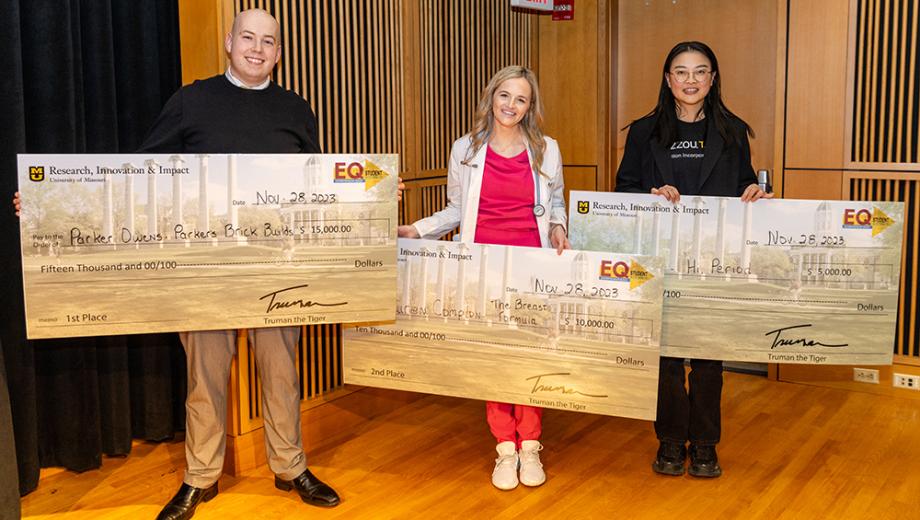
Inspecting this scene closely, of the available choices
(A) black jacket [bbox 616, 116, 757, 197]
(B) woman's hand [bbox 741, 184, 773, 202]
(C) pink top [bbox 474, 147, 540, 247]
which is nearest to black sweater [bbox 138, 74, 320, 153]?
(C) pink top [bbox 474, 147, 540, 247]

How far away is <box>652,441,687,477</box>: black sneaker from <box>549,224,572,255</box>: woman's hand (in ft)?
3.11

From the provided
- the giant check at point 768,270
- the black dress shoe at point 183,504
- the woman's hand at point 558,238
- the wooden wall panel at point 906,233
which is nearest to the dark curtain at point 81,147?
the black dress shoe at point 183,504

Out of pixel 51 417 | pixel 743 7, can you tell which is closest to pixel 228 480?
pixel 51 417

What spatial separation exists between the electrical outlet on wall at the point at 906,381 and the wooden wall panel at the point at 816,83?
1129 millimetres

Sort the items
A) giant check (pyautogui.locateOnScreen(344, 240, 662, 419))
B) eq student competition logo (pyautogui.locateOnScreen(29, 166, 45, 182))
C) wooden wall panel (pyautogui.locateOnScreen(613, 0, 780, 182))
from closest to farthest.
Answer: eq student competition logo (pyautogui.locateOnScreen(29, 166, 45, 182)), giant check (pyautogui.locateOnScreen(344, 240, 662, 419)), wooden wall panel (pyautogui.locateOnScreen(613, 0, 780, 182))

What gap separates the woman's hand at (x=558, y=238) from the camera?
3.28 meters

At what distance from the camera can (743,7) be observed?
4.97 metres

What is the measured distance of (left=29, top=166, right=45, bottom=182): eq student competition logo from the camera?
2.74 m

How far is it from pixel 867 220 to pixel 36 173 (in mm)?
2804

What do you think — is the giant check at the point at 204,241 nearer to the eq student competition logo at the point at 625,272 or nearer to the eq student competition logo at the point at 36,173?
the eq student competition logo at the point at 36,173

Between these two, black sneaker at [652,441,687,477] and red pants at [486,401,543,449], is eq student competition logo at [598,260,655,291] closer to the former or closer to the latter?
red pants at [486,401,543,449]

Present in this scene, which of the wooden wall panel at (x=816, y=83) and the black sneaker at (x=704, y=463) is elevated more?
the wooden wall panel at (x=816, y=83)

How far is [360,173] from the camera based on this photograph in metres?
3.00

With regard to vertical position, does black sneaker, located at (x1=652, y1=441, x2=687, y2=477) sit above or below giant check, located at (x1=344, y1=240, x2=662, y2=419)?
below
